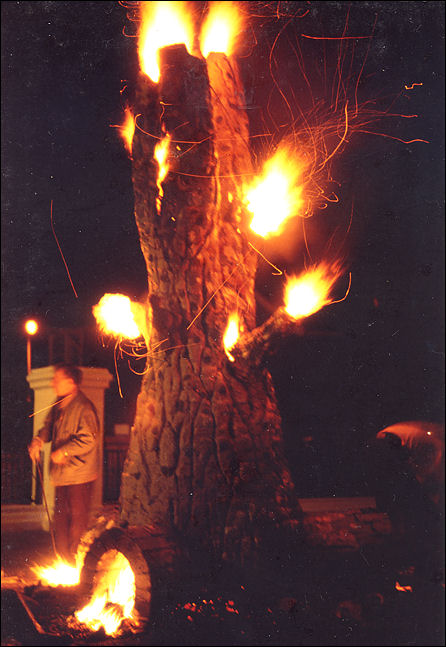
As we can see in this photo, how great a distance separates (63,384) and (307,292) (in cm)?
189

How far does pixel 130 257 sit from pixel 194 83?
71.7 inches

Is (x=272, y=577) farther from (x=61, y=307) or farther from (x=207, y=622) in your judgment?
(x=61, y=307)

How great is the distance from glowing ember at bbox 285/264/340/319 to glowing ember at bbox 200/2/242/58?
172 centimetres

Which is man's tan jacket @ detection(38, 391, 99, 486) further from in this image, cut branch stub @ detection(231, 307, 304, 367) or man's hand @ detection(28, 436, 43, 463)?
cut branch stub @ detection(231, 307, 304, 367)

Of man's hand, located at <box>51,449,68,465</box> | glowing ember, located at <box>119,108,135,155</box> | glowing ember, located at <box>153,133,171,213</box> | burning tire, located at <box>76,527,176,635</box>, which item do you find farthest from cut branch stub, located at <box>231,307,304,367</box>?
glowing ember, located at <box>119,108,135,155</box>

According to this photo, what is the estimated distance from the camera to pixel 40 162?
420cm

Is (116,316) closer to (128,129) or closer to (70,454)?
(70,454)

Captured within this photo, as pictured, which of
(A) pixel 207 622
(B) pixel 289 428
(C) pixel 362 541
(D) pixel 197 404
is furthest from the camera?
(B) pixel 289 428

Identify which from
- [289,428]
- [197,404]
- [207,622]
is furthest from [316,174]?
[289,428]

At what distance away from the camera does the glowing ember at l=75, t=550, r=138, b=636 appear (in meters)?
2.86

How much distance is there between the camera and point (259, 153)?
3439 millimetres

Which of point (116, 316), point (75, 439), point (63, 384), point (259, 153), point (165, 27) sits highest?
point (165, 27)

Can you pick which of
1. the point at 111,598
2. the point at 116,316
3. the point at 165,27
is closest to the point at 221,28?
the point at 165,27

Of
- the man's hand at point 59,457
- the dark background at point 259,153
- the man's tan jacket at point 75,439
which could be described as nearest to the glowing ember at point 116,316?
the dark background at point 259,153
